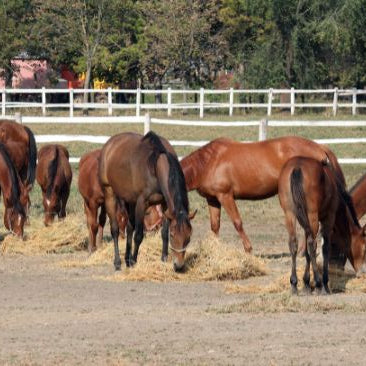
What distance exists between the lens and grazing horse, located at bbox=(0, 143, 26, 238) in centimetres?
1666

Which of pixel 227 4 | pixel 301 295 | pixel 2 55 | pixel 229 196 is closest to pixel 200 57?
pixel 227 4

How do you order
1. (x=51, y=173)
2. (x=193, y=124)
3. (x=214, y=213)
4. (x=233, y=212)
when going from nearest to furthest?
(x=233, y=212) < (x=214, y=213) < (x=51, y=173) < (x=193, y=124)

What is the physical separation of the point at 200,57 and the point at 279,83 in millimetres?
5160

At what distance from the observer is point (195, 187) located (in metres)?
16.3

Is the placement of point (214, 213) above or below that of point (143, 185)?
below

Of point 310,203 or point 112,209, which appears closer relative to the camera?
point 310,203

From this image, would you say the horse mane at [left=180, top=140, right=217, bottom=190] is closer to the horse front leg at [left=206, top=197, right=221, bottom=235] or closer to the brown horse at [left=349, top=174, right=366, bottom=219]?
the horse front leg at [left=206, top=197, right=221, bottom=235]

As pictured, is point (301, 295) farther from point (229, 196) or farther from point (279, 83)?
point (279, 83)

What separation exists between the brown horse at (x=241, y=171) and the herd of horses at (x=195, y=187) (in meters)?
0.01

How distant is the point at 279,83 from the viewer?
52.1 m

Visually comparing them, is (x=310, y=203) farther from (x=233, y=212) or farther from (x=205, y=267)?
(x=233, y=212)

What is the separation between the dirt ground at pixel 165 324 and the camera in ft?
30.8

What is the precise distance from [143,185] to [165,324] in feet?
12.5

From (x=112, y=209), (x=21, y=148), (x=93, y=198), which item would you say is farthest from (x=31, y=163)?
(x=112, y=209)
